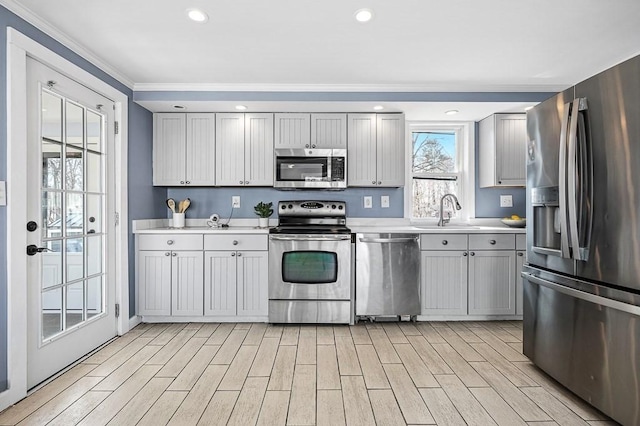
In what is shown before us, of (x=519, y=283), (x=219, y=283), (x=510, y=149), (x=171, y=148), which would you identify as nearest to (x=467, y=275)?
(x=519, y=283)

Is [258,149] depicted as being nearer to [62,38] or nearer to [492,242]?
[62,38]

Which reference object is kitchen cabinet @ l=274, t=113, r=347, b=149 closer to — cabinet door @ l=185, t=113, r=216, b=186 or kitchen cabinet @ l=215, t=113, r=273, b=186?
kitchen cabinet @ l=215, t=113, r=273, b=186

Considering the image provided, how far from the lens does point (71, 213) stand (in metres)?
2.66

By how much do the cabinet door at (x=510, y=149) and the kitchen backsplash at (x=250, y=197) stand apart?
3.74 feet

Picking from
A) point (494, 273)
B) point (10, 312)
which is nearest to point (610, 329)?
point (494, 273)

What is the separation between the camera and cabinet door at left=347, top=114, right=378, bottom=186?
3863 mm

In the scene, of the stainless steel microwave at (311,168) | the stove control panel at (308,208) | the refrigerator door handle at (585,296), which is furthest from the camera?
the stove control panel at (308,208)

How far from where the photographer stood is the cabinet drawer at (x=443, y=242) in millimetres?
3570

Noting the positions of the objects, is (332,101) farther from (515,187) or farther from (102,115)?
(515,187)

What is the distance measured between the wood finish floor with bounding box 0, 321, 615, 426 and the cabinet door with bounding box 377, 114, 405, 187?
158 cm

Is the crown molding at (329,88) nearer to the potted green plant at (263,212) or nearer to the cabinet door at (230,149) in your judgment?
the cabinet door at (230,149)

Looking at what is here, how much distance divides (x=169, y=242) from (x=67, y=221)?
3.32 ft

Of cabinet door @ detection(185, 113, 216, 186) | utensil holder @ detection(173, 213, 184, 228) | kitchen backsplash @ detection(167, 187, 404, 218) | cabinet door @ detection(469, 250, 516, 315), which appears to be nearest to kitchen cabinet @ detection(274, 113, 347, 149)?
kitchen backsplash @ detection(167, 187, 404, 218)

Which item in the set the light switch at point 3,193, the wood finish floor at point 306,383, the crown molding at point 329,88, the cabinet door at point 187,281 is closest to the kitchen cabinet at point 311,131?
the crown molding at point 329,88
